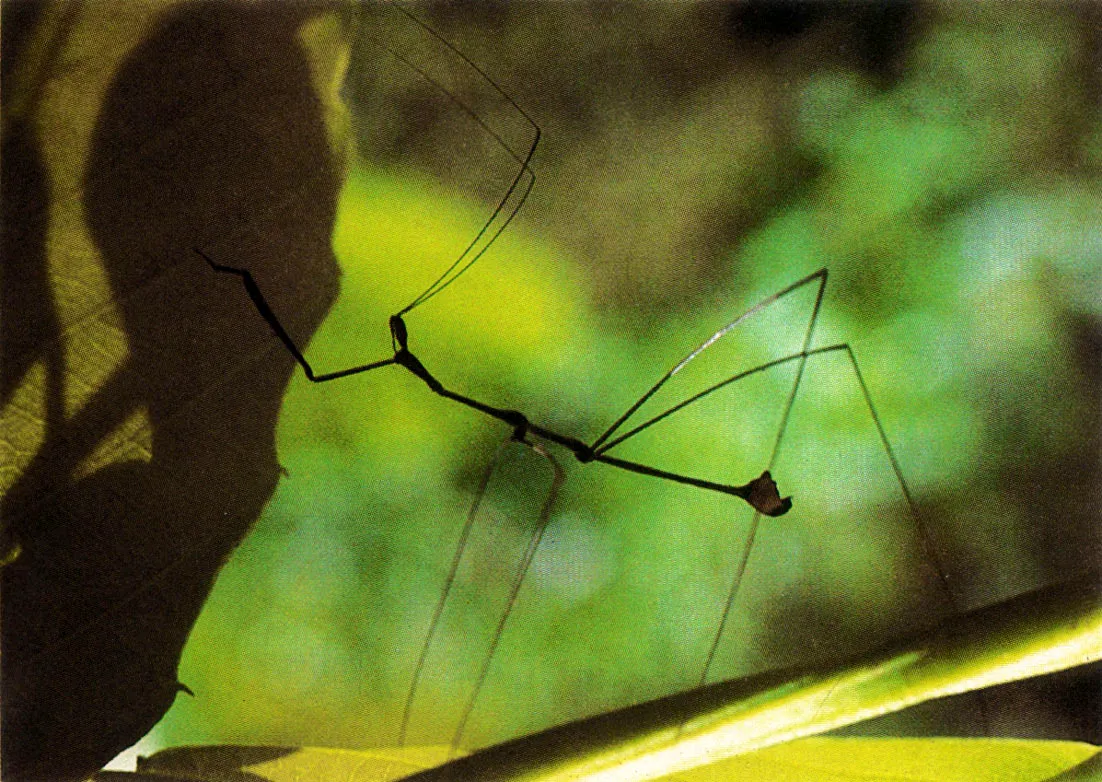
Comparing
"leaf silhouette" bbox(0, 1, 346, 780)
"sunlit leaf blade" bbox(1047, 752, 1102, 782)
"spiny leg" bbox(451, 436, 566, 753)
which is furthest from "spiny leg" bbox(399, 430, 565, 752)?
"sunlit leaf blade" bbox(1047, 752, 1102, 782)

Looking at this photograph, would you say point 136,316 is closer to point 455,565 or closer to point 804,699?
point 455,565

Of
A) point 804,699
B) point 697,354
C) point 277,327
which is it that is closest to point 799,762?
point 804,699

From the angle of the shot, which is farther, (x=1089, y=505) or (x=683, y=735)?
(x=1089, y=505)

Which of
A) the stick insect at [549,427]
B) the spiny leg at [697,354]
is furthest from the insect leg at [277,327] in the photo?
the spiny leg at [697,354]

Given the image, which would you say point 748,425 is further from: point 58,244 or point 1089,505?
point 58,244

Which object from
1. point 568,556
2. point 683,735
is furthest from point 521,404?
point 683,735

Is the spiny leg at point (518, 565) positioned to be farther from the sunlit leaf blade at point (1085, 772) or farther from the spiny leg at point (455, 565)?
the sunlit leaf blade at point (1085, 772)
